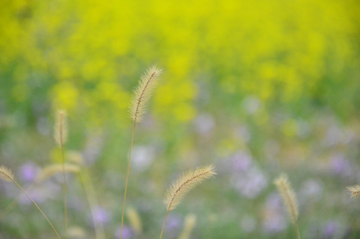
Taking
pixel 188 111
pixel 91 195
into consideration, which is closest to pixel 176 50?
pixel 188 111

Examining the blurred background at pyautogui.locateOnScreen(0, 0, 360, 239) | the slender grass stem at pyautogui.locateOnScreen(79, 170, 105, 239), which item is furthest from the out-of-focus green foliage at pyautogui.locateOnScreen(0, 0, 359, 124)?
the slender grass stem at pyautogui.locateOnScreen(79, 170, 105, 239)

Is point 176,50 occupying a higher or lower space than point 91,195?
higher

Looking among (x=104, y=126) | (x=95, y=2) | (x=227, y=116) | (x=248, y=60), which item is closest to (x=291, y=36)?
(x=248, y=60)

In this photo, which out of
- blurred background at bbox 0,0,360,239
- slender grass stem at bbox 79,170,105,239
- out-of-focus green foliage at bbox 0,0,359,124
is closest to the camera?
slender grass stem at bbox 79,170,105,239

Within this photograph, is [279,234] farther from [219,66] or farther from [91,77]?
[219,66]

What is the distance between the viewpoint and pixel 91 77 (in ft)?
9.78

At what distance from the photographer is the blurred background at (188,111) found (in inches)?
76.4

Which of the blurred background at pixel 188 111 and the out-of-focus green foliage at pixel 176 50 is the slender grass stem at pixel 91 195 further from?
the out-of-focus green foliage at pixel 176 50

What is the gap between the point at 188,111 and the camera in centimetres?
301

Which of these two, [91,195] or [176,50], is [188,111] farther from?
[91,195]

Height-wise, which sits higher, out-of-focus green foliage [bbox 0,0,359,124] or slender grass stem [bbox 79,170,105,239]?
out-of-focus green foliage [bbox 0,0,359,124]

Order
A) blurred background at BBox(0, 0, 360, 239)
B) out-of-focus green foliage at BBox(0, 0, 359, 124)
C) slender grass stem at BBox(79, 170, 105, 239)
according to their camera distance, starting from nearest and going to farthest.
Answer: slender grass stem at BBox(79, 170, 105, 239) → blurred background at BBox(0, 0, 360, 239) → out-of-focus green foliage at BBox(0, 0, 359, 124)

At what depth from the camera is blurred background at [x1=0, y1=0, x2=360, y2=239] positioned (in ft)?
6.37

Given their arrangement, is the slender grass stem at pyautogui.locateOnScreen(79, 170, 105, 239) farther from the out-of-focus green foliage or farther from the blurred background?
the out-of-focus green foliage
